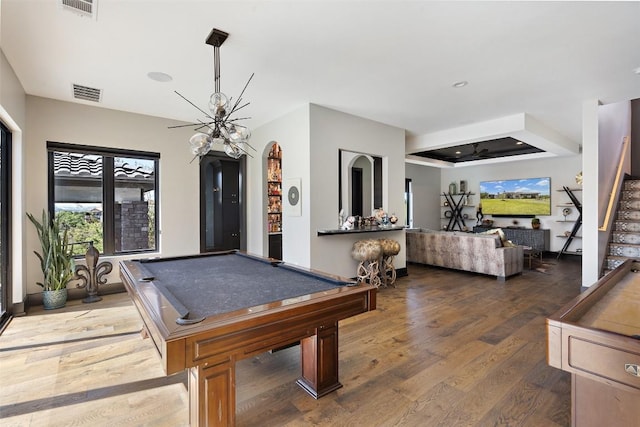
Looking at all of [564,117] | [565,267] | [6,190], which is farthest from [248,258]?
[565,267]

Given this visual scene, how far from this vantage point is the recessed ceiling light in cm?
344

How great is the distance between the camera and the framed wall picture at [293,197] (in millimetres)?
4648

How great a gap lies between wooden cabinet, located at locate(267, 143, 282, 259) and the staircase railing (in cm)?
512

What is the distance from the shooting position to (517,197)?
352 inches

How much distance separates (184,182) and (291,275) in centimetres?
369

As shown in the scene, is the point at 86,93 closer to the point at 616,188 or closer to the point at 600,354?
the point at 600,354

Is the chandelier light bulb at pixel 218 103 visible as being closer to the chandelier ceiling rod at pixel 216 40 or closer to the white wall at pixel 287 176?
the chandelier ceiling rod at pixel 216 40

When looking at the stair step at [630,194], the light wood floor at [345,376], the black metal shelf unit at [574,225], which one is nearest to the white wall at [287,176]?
the light wood floor at [345,376]

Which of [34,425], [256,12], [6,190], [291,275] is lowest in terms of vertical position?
[34,425]

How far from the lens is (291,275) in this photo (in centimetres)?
243

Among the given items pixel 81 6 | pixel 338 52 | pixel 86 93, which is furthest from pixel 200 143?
pixel 86 93

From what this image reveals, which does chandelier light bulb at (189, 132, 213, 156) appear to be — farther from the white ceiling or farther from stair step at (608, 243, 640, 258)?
stair step at (608, 243, 640, 258)

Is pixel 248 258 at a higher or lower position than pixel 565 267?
higher

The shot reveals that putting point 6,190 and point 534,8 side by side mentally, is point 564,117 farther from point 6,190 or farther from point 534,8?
point 6,190
